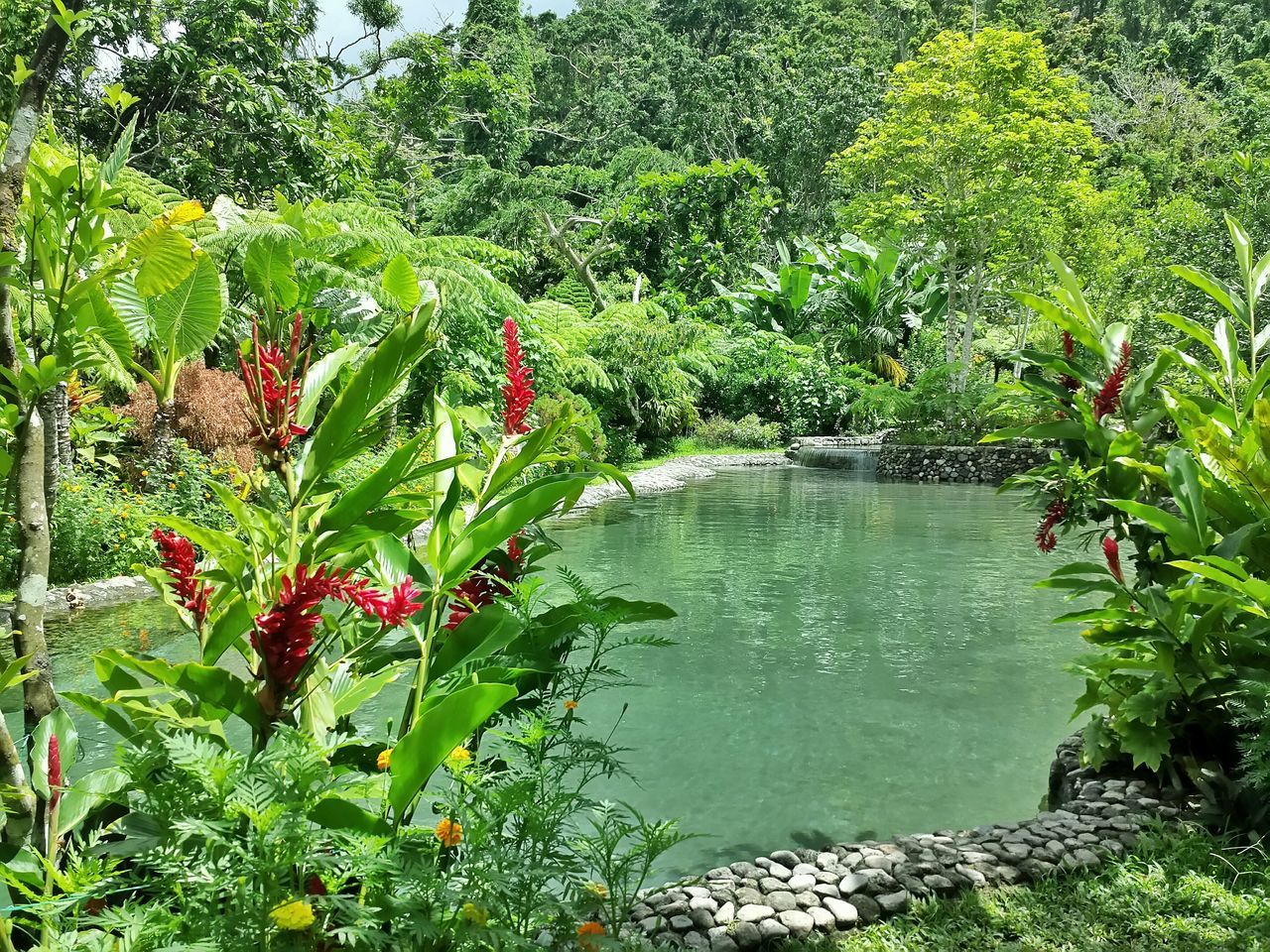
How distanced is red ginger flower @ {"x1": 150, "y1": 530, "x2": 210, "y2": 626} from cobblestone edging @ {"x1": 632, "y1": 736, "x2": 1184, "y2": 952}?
1.13 metres

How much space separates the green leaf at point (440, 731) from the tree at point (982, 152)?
50.0 feet

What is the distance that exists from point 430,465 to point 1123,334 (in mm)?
2417

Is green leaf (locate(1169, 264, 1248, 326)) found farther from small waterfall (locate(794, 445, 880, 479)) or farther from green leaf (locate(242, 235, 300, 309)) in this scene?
small waterfall (locate(794, 445, 880, 479))

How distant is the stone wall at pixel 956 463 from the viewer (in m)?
14.3

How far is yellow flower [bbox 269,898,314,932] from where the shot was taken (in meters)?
1.06

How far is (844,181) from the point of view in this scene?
17688 millimetres

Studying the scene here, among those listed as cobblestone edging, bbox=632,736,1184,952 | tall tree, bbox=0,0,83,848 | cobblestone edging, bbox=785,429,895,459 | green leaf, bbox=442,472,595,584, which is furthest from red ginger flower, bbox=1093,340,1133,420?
cobblestone edging, bbox=785,429,895,459

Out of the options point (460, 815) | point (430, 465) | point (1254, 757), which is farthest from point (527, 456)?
point (1254, 757)

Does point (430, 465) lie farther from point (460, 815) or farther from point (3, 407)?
point (3, 407)

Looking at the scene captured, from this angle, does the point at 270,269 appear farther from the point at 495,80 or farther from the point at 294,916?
the point at 495,80

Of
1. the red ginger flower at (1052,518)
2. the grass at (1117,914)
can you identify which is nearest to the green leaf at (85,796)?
the grass at (1117,914)

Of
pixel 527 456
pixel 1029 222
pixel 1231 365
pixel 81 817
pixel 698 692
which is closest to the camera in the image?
pixel 81 817

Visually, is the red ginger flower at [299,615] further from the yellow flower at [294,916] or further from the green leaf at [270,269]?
the green leaf at [270,269]

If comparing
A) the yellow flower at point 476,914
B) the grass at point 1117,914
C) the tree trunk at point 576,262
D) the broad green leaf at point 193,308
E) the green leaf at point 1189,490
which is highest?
the tree trunk at point 576,262
